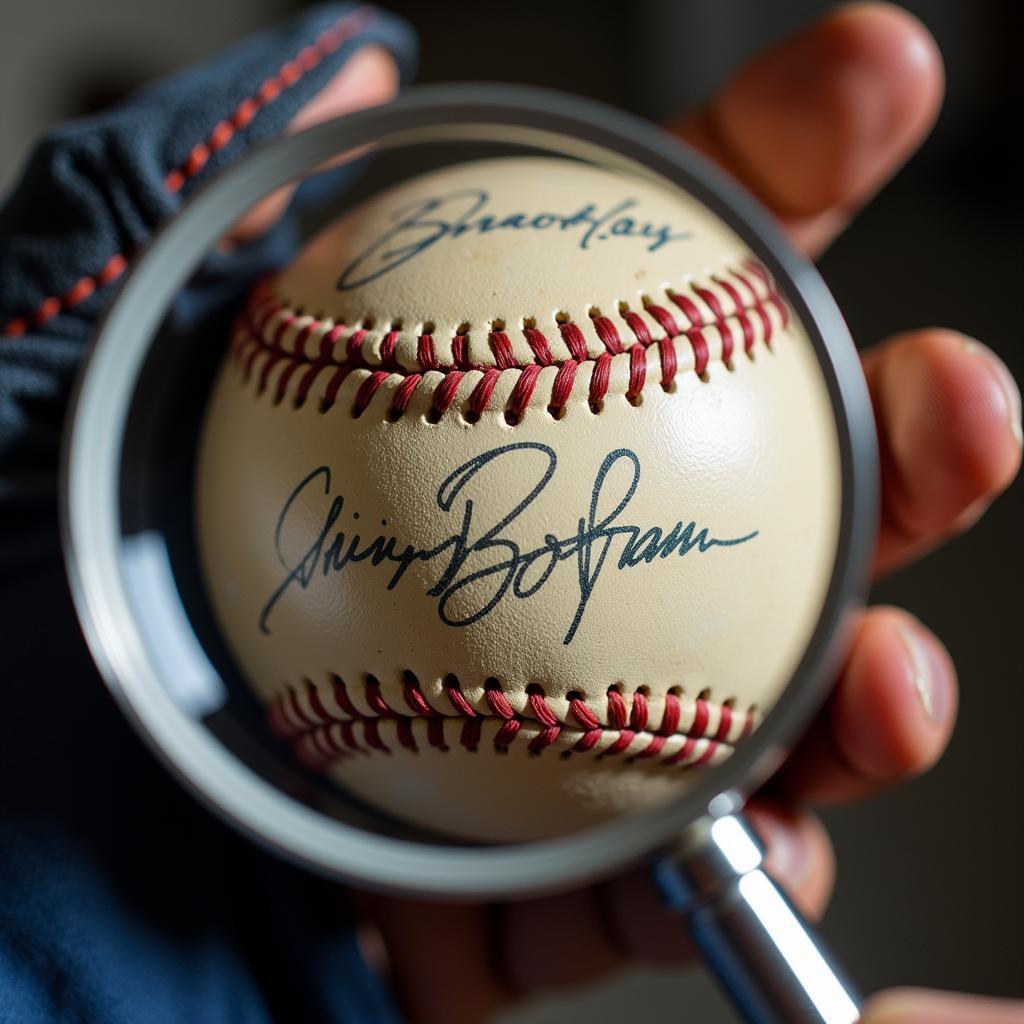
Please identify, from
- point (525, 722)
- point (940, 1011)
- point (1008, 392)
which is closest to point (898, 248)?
point (1008, 392)

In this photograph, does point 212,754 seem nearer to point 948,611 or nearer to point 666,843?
point 666,843

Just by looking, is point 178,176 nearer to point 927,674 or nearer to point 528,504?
point 528,504

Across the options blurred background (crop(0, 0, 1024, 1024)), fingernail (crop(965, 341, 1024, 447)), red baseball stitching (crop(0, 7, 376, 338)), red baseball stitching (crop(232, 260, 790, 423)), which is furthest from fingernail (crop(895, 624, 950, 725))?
blurred background (crop(0, 0, 1024, 1024))

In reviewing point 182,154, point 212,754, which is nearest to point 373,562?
point 212,754

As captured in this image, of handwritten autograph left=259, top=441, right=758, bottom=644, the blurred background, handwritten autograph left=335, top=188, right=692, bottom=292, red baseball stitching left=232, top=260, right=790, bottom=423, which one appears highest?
handwritten autograph left=335, top=188, right=692, bottom=292

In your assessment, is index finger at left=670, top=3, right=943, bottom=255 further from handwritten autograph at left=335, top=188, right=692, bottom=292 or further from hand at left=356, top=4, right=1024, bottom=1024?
handwritten autograph at left=335, top=188, right=692, bottom=292

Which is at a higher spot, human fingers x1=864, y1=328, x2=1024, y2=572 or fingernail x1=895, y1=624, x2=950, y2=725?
human fingers x1=864, y1=328, x2=1024, y2=572
